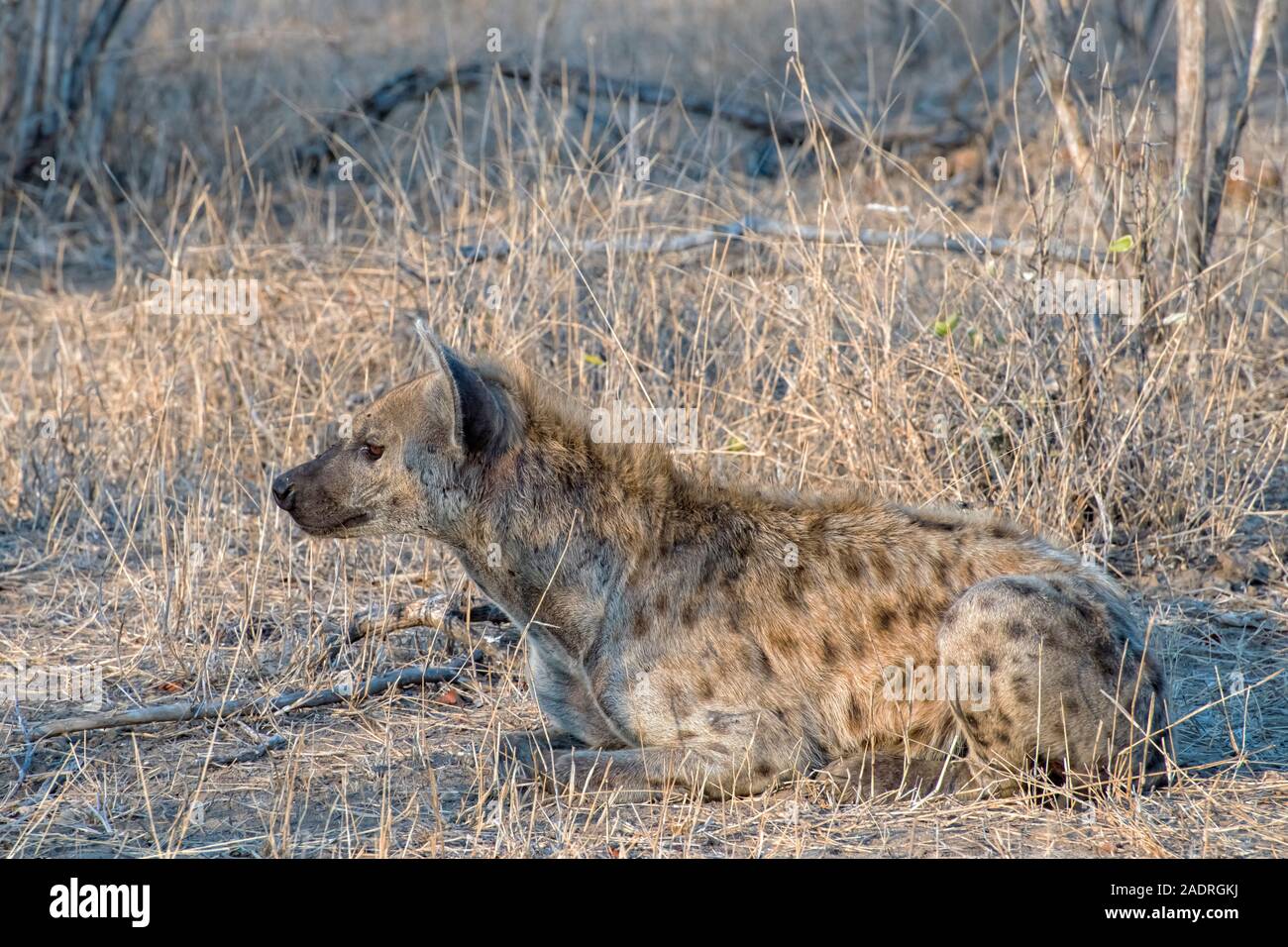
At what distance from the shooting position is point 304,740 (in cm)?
482

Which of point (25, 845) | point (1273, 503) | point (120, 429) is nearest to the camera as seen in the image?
point (25, 845)

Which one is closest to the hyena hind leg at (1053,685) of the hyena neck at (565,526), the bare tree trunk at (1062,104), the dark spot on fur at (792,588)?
the dark spot on fur at (792,588)

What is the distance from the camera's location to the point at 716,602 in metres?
4.55

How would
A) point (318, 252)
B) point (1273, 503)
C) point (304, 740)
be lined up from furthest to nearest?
point (318, 252) < point (1273, 503) < point (304, 740)

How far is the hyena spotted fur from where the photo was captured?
427cm

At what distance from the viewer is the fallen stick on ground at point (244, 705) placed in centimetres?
470

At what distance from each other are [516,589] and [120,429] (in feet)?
10.7

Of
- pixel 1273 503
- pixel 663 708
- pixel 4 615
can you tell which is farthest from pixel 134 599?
pixel 1273 503

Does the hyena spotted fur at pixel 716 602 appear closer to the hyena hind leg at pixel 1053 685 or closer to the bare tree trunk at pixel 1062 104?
the hyena hind leg at pixel 1053 685

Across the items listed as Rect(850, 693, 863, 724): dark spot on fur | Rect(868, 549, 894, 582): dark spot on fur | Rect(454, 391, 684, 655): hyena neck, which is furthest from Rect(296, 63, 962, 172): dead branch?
Rect(850, 693, 863, 724): dark spot on fur

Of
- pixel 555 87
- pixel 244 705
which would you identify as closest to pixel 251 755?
pixel 244 705

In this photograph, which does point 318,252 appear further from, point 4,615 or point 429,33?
point 429,33

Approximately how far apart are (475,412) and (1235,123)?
4.02 metres

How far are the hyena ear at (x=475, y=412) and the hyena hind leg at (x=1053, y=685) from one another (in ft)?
4.53
